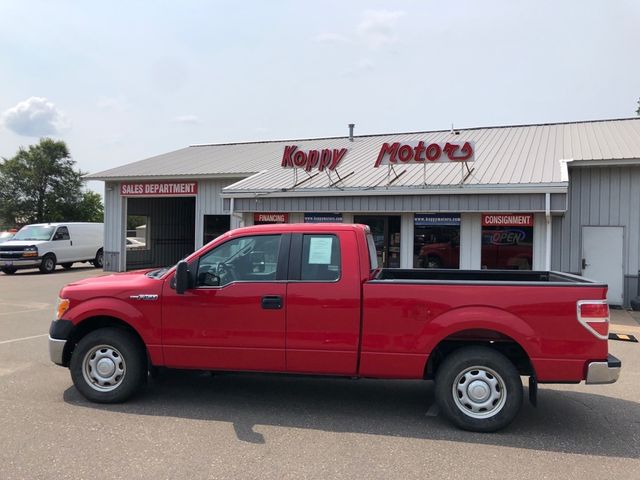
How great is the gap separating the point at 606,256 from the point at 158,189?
15213 millimetres

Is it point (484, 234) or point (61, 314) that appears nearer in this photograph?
point (61, 314)

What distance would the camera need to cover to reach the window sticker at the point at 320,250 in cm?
528

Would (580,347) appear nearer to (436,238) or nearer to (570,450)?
(570,450)

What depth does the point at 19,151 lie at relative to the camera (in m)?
50.1

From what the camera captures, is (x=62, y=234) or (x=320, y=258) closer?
(x=320, y=258)

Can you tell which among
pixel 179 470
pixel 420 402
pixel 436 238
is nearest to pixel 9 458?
pixel 179 470

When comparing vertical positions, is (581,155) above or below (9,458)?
above

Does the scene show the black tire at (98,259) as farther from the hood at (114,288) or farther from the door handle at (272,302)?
the door handle at (272,302)

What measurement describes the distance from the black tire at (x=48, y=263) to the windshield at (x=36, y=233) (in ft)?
2.52

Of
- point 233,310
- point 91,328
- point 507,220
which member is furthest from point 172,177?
point 233,310

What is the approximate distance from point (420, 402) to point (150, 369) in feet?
9.33

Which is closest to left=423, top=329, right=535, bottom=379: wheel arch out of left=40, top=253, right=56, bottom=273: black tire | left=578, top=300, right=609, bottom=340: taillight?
left=578, top=300, right=609, bottom=340: taillight

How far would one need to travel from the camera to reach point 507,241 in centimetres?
1387

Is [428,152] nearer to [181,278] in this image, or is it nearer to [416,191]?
[416,191]
